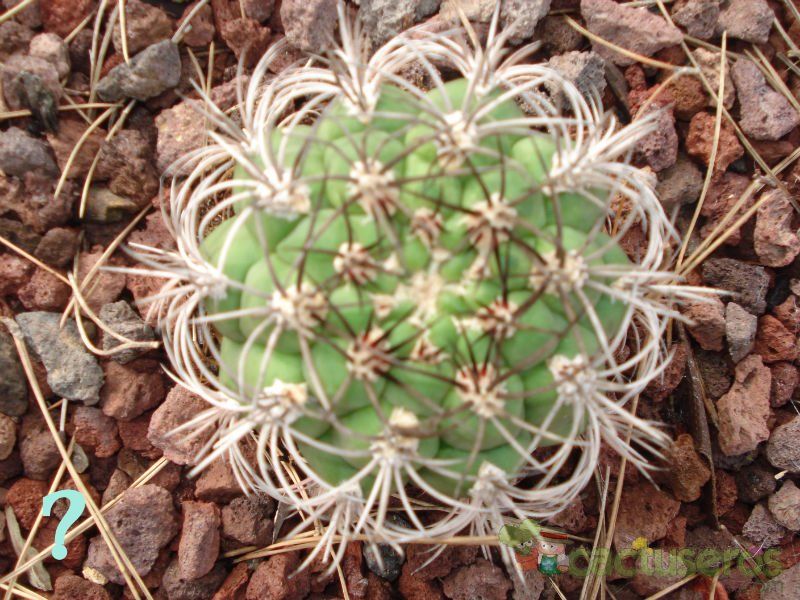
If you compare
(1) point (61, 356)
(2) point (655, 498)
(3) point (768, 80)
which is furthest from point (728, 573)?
(1) point (61, 356)

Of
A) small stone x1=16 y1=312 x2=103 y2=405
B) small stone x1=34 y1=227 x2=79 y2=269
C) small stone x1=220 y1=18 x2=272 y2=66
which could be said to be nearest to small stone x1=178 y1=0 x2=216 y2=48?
small stone x1=220 y1=18 x2=272 y2=66

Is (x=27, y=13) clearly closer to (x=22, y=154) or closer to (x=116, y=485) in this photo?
(x=22, y=154)

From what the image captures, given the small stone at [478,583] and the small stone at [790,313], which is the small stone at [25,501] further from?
the small stone at [790,313]

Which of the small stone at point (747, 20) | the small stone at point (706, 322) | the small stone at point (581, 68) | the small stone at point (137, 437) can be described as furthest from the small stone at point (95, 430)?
the small stone at point (747, 20)

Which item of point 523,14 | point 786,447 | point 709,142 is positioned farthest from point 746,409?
point 523,14

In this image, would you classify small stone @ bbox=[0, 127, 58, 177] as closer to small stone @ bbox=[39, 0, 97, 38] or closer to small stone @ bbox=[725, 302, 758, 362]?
small stone @ bbox=[39, 0, 97, 38]

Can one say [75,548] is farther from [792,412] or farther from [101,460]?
[792,412]
